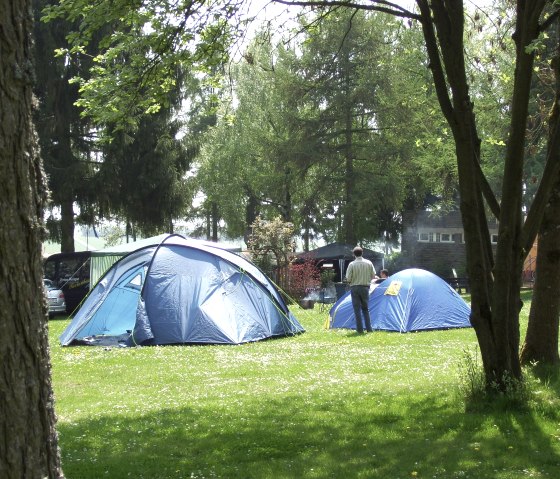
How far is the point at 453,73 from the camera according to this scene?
7902 mm

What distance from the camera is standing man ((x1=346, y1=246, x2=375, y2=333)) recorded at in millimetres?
15742

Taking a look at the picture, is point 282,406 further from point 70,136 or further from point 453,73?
point 70,136

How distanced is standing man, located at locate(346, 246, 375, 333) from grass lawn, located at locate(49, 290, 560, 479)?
304 cm

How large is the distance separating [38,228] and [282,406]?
5882 mm

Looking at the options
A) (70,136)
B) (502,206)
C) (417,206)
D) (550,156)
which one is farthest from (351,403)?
(417,206)

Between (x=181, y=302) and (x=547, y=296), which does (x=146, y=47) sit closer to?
(x=547, y=296)

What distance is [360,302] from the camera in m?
16.1

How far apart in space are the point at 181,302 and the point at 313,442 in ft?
29.8

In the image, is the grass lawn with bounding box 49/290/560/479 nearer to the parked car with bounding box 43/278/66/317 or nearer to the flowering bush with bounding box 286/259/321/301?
the parked car with bounding box 43/278/66/317

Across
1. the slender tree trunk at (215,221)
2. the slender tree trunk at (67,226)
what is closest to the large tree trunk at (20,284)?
the slender tree trunk at (67,226)

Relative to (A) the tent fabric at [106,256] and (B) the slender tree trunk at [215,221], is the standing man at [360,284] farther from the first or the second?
(B) the slender tree trunk at [215,221]

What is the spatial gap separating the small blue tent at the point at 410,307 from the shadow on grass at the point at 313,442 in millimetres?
8116

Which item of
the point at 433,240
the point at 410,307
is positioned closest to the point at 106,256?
the point at 410,307

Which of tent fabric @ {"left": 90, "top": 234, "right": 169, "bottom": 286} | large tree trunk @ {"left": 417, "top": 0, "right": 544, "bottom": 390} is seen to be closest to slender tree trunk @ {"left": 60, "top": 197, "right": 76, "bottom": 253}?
tent fabric @ {"left": 90, "top": 234, "right": 169, "bottom": 286}
